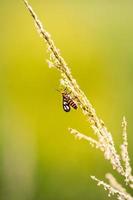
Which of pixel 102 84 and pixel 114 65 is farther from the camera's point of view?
pixel 114 65

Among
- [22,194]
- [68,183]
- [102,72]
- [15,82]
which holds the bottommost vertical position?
[22,194]

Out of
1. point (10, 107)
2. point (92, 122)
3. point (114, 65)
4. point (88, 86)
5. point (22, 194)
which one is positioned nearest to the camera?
point (92, 122)

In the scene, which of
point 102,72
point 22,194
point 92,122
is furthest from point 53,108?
point 92,122

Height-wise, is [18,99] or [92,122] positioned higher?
[18,99]

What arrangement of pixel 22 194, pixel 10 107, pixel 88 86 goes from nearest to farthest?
pixel 22 194 < pixel 88 86 < pixel 10 107

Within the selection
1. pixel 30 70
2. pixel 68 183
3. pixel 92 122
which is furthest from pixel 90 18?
pixel 92 122

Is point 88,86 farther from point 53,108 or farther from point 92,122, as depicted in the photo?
point 92,122
